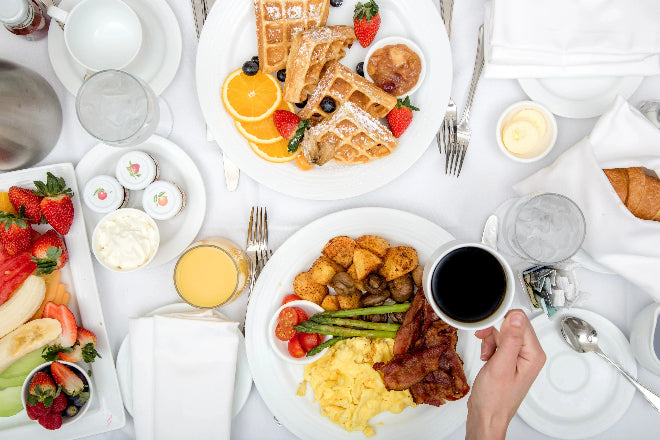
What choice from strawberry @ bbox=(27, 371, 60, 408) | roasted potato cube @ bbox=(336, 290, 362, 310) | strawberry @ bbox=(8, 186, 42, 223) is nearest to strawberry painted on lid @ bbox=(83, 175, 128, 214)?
strawberry @ bbox=(8, 186, 42, 223)

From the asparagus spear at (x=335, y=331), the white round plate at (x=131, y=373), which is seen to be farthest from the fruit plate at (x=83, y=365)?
the asparagus spear at (x=335, y=331)

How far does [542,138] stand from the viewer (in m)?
1.61

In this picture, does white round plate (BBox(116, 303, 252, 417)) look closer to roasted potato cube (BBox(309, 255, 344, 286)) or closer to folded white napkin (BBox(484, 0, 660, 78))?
roasted potato cube (BBox(309, 255, 344, 286))

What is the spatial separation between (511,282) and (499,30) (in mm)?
838

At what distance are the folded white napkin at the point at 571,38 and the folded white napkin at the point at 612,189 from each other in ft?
0.63

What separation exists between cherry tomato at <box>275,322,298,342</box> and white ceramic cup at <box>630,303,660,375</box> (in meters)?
1.11

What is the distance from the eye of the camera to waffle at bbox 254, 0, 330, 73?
1592mm

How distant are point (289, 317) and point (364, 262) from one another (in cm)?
30

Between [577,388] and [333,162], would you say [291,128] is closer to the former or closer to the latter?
[333,162]

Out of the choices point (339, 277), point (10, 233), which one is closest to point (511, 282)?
point (339, 277)

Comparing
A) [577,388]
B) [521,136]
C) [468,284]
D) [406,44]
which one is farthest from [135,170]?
[577,388]

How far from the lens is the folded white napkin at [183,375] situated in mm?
1617

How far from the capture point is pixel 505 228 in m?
1.59

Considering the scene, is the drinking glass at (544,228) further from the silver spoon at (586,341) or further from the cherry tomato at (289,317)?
the cherry tomato at (289,317)
